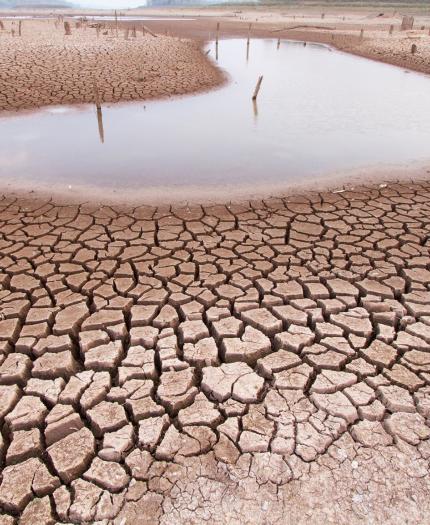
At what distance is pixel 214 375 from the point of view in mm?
2656

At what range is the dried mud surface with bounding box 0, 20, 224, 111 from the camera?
10.5 m

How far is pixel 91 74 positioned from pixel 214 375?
39.0 feet

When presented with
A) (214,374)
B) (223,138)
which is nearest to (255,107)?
(223,138)

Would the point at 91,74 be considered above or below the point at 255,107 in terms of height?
above

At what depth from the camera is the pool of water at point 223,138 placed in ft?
20.6

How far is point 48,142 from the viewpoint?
7.62 meters

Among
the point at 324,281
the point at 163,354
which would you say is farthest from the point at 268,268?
the point at 163,354

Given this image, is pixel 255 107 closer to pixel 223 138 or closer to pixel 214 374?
pixel 223 138

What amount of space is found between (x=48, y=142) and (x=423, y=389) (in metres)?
7.35

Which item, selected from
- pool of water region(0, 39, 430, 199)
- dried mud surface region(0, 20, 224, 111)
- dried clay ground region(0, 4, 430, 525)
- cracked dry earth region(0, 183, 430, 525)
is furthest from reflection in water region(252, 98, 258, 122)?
cracked dry earth region(0, 183, 430, 525)

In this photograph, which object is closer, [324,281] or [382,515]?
[382,515]

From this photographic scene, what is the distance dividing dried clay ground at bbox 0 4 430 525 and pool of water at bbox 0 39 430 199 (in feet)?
6.36

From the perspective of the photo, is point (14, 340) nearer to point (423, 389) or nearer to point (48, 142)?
point (423, 389)

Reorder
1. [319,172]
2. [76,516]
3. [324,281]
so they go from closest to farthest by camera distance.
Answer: [76,516] → [324,281] → [319,172]
